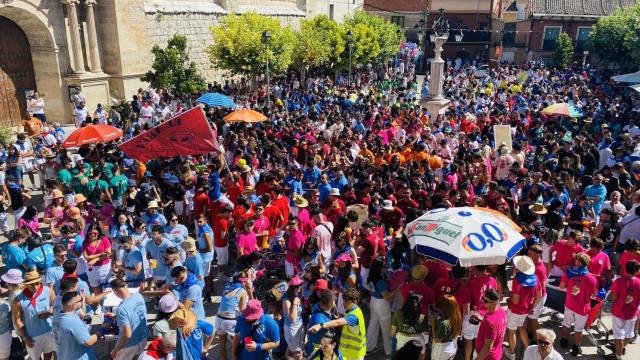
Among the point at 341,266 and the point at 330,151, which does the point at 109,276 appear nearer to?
the point at 341,266

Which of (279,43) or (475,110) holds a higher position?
(279,43)

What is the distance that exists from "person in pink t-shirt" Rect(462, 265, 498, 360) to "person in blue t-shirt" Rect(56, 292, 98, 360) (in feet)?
13.6

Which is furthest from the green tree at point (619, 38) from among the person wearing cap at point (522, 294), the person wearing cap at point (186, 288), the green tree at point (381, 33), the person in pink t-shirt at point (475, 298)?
the person wearing cap at point (186, 288)

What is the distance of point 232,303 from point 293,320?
2.40 ft

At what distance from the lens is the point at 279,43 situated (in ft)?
71.3

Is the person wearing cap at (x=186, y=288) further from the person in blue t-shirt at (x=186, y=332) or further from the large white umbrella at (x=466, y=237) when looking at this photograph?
the large white umbrella at (x=466, y=237)

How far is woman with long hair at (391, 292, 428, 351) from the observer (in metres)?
5.39

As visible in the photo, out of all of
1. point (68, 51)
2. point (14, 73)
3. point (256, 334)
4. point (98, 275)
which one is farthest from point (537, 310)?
point (14, 73)

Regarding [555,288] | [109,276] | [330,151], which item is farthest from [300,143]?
[555,288]

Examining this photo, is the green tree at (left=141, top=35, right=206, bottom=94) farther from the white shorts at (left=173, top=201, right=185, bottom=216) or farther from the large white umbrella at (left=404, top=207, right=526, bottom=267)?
the large white umbrella at (left=404, top=207, right=526, bottom=267)

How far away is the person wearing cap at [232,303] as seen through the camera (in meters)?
5.70

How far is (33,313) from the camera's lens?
18.5 feet

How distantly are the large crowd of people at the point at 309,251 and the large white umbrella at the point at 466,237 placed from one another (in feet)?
1.09

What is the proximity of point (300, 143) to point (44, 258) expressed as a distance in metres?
6.57
